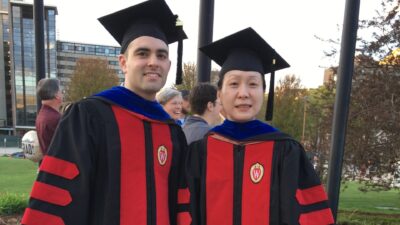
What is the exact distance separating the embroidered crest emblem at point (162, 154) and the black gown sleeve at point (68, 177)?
1.04ft

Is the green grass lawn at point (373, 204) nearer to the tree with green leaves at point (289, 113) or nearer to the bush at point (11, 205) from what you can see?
the bush at point (11, 205)

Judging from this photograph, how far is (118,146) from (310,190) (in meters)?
1.07

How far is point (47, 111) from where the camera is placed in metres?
3.93

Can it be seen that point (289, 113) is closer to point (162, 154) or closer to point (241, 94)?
point (241, 94)

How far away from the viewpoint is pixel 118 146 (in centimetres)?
184

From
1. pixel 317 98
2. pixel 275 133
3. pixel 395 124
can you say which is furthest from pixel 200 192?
pixel 317 98

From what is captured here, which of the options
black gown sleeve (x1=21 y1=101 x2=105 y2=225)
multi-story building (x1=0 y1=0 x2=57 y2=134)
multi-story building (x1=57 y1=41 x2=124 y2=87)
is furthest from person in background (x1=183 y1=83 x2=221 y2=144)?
multi-story building (x1=57 y1=41 x2=124 y2=87)

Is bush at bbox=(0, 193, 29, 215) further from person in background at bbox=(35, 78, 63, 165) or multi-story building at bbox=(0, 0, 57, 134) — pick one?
multi-story building at bbox=(0, 0, 57, 134)

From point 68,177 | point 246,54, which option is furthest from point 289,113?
point 68,177

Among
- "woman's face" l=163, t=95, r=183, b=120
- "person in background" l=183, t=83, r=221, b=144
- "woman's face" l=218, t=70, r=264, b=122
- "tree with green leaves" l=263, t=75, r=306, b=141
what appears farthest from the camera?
"tree with green leaves" l=263, t=75, r=306, b=141

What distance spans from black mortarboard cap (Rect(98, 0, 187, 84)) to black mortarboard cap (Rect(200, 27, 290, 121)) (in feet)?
1.11

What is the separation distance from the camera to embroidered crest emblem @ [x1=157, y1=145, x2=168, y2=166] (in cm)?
198

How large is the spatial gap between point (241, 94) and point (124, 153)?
72cm

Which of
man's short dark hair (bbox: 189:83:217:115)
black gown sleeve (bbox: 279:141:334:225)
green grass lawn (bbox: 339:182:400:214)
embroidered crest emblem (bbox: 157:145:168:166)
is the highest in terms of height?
man's short dark hair (bbox: 189:83:217:115)
